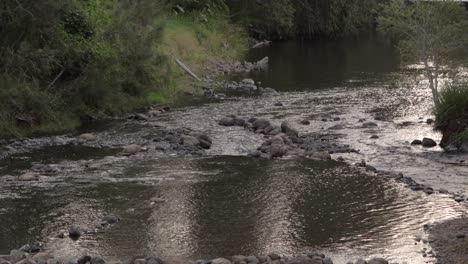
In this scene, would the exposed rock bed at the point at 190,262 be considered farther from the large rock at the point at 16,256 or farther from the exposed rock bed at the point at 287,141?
the exposed rock bed at the point at 287,141

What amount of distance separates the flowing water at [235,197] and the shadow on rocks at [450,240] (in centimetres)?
42

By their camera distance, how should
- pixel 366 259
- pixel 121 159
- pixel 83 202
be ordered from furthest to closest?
pixel 121 159
pixel 83 202
pixel 366 259

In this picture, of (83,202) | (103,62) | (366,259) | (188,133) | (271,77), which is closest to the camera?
(366,259)

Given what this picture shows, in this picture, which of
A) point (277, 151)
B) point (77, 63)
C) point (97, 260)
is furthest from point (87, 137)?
point (97, 260)

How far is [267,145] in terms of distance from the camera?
28.5 m

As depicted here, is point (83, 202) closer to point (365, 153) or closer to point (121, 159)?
point (121, 159)

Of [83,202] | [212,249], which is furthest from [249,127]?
[212,249]

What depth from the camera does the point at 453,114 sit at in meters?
28.2

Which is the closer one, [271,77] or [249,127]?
[249,127]

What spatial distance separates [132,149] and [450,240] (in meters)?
13.6

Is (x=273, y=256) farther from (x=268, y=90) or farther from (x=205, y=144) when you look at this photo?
(x=268, y=90)

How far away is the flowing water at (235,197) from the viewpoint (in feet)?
59.1

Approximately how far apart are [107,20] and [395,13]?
13224 millimetres

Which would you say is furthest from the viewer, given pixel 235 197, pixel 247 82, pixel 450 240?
pixel 247 82
